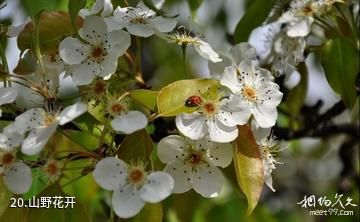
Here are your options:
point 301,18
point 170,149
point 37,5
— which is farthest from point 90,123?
point 301,18

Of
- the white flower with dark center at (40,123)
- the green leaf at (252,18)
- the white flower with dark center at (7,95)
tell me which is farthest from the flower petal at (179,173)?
the green leaf at (252,18)

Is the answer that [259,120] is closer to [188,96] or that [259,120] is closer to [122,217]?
[188,96]

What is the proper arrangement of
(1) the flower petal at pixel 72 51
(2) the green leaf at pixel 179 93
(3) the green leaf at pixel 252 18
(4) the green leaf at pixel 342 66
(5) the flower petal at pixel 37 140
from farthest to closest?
1. (3) the green leaf at pixel 252 18
2. (4) the green leaf at pixel 342 66
3. (1) the flower petal at pixel 72 51
4. (2) the green leaf at pixel 179 93
5. (5) the flower petal at pixel 37 140

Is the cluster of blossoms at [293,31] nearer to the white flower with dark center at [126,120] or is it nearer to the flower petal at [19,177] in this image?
the white flower with dark center at [126,120]

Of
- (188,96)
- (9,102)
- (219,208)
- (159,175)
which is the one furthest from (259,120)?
(219,208)

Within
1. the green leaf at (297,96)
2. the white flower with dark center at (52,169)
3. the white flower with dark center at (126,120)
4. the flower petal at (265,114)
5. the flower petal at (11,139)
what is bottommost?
the green leaf at (297,96)

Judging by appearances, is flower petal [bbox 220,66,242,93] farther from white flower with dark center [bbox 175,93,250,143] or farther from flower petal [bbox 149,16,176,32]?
flower petal [bbox 149,16,176,32]

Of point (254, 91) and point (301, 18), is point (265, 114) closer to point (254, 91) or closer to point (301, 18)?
point (254, 91)
